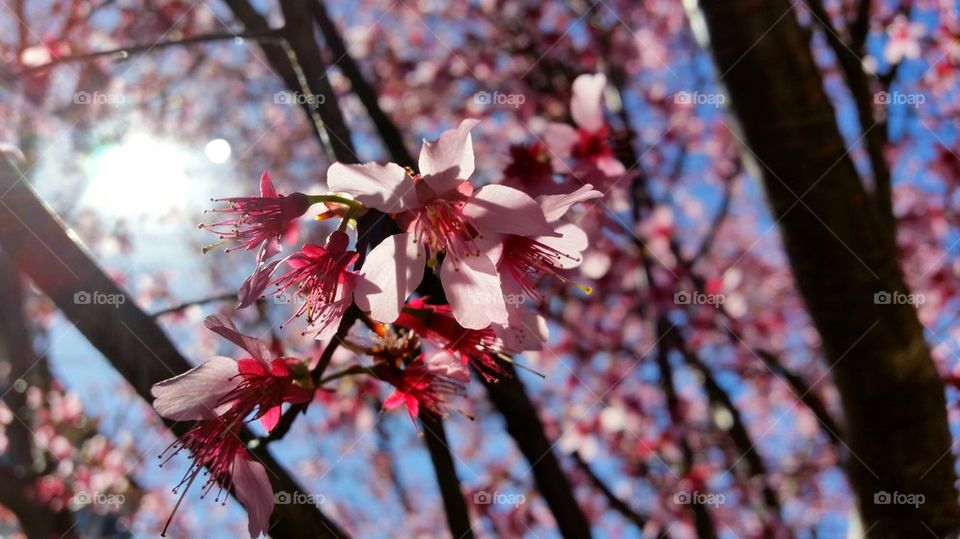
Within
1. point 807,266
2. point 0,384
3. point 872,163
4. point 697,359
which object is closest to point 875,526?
point 807,266

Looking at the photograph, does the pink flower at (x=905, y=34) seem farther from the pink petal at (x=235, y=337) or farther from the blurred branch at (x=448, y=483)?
the pink petal at (x=235, y=337)

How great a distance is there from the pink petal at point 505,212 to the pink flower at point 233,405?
1.40 ft

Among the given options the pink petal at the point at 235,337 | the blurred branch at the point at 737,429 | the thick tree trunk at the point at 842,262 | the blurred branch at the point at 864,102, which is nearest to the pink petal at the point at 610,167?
the thick tree trunk at the point at 842,262

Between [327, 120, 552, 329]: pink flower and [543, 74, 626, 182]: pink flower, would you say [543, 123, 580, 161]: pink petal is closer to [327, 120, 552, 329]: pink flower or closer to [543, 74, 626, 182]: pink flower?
[543, 74, 626, 182]: pink flower

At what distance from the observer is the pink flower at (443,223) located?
3.41ft

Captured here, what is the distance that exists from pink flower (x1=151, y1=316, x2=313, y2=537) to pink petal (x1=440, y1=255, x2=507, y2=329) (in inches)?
12.8

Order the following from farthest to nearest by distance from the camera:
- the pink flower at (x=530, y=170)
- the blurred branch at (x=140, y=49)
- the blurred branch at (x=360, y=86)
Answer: the blurred branch at (x=360, y=86), the blurred branch at (x=140, y=49), the pink flower at (x=530, y=170)

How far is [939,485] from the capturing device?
1.78 meters

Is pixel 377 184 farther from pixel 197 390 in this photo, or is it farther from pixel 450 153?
pixel 197 390

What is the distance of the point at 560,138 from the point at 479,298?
1.00 m

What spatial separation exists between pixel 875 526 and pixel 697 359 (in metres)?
1.84

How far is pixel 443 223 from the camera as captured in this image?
3.66 ft

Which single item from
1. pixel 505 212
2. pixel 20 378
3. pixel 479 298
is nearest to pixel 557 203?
pixel 505 212

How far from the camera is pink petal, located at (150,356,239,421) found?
3.59 feet
